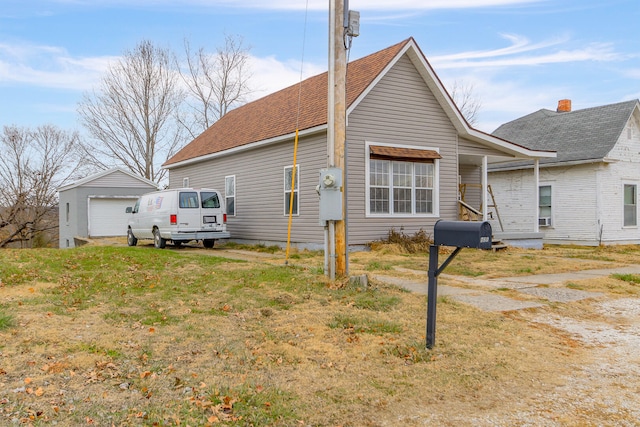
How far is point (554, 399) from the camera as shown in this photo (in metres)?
4.27

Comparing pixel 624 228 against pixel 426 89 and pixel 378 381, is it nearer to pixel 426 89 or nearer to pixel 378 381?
pixel 426 89

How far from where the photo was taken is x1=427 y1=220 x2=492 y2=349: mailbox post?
4.93 metres

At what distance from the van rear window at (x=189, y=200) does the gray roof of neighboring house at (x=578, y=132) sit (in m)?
13.3

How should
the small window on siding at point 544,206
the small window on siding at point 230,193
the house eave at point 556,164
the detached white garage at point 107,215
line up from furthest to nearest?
the detached white garage at point 107,215
the small window on siding at point 544,206
the house eave at point 556,164
the small window on siding at point 230,193

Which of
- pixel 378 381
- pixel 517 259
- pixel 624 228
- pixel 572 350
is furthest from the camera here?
pixel 624 228

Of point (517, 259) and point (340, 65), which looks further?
point (517, 259)

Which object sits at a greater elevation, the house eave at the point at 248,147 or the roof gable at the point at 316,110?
the roof gable at the point at 316,110

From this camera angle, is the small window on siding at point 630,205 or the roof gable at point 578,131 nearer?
the roof gable at point 578,131

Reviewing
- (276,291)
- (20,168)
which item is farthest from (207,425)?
(20,168)

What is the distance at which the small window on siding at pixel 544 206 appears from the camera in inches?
856

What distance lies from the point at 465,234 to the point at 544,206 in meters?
18.6

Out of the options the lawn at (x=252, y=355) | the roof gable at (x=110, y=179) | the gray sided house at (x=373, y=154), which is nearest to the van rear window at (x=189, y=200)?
the gray sided house at (x=373, y=154)

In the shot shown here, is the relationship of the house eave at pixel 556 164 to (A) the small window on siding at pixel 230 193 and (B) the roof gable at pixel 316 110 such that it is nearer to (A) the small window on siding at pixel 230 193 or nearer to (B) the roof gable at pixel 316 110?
(B) the roof gable at pixel 316 110

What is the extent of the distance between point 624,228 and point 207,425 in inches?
839
